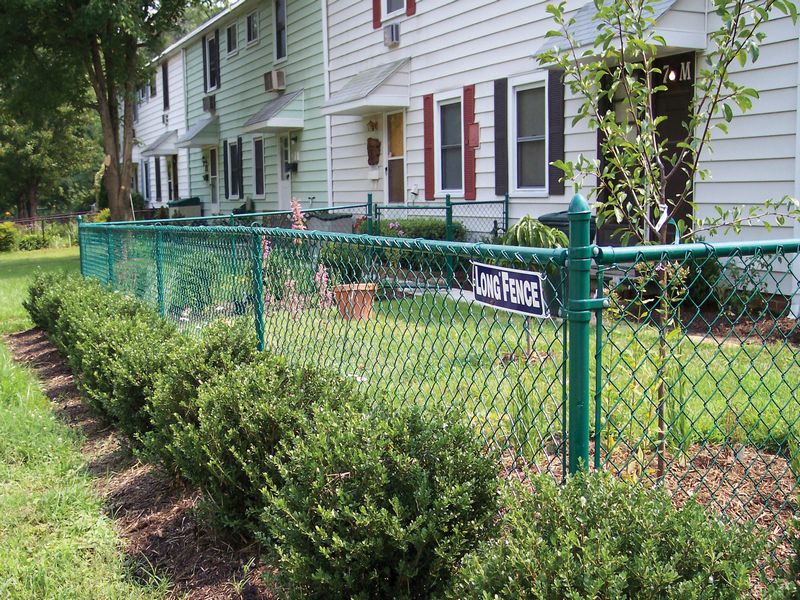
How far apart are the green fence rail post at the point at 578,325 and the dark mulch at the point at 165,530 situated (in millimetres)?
1488

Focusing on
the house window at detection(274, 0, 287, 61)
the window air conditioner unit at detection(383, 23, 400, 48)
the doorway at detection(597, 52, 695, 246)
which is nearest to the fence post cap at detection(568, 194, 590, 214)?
the doorway at detection(597, 52, 695, 246)

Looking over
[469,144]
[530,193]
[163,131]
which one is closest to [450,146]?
[469,144]

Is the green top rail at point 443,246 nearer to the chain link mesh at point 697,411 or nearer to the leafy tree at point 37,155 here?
the chain link mesh at point 697,411

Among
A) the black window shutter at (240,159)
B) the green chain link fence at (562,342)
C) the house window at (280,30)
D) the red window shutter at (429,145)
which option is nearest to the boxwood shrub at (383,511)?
the green chain link fence at (562,342)

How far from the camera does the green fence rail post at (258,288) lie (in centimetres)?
448

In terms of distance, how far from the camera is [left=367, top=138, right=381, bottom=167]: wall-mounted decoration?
1409 centimetres

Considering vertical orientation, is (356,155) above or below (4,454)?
above

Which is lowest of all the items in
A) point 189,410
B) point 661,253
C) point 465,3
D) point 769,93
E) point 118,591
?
point 118,591

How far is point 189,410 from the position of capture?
12.8 ft

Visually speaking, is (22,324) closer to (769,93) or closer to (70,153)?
(769,93)

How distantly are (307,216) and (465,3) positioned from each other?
13.9 feet

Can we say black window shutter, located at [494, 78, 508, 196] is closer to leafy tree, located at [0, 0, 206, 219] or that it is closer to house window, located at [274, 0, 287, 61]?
house window, located at [274, 0, 287, 61]

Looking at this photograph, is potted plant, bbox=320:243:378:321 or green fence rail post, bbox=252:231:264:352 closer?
potted plant, bbox=320:243:378:321

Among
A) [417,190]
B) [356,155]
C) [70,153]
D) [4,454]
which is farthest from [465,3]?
[70,153]
